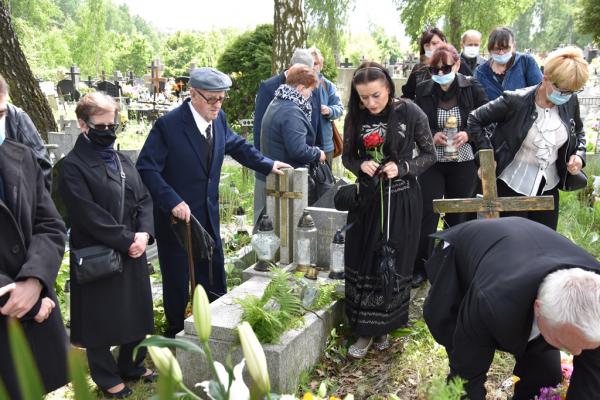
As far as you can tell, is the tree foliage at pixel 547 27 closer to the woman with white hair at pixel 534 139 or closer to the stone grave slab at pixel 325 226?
the woman with white hair at pixel 534 139

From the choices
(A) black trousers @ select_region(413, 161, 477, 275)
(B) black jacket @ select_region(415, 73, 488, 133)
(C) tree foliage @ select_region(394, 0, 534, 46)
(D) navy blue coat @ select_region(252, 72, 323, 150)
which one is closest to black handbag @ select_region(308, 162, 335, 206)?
(D) navy blue coat @ select_region(252, 72, 323, 150)

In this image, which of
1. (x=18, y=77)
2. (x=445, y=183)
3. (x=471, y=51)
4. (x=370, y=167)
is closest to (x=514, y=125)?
(x=445, y=183)

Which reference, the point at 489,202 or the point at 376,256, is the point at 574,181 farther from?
the point at 376,256

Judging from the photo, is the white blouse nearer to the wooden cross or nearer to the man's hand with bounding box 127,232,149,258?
the wooden cross

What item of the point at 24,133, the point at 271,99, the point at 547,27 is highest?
the point at 547,27

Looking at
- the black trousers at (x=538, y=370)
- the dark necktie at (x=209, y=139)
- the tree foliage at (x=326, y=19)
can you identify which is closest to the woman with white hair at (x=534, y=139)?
the black trousers at (x=538, y=370)

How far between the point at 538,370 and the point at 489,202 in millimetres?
1145

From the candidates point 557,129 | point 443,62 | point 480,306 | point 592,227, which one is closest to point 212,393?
point 480,306

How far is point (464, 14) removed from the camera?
75.2 ft

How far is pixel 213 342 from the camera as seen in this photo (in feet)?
10.9

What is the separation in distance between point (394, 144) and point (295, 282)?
1.12m

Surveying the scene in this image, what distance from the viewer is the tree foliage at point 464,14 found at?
2273 cm

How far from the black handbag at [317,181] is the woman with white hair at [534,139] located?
137 cm

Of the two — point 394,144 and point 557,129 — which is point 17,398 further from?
point 557,129
